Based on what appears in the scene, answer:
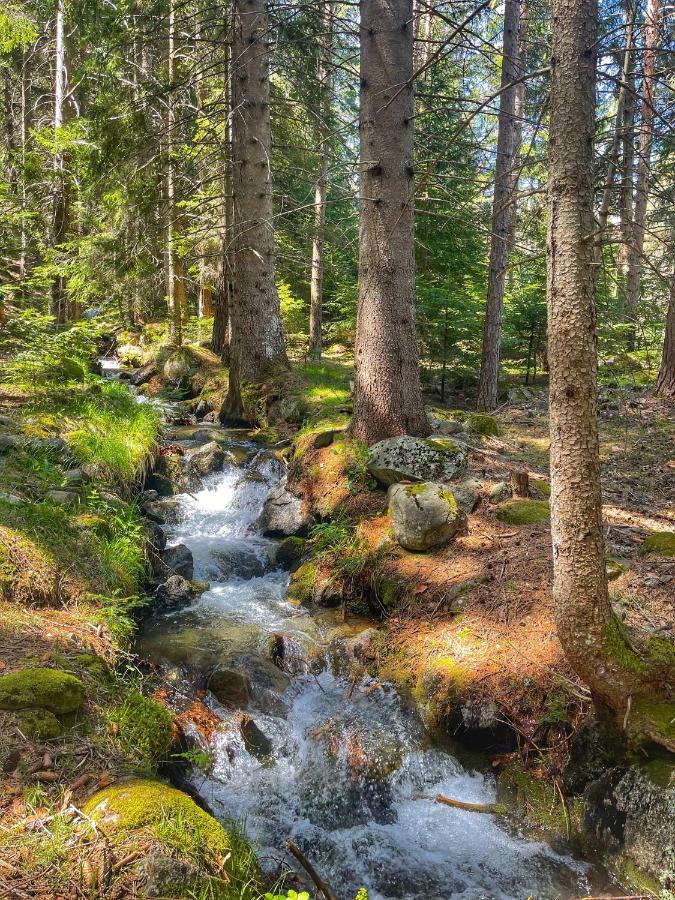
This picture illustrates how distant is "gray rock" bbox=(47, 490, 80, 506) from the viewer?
536 centimetres

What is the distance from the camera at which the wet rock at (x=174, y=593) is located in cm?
583

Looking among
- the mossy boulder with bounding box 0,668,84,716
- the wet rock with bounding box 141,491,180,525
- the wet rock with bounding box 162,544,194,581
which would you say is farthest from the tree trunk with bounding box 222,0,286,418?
the mossy boulder with bounding box 0,668,84,716

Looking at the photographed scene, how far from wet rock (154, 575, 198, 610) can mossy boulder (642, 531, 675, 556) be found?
4.56 meters

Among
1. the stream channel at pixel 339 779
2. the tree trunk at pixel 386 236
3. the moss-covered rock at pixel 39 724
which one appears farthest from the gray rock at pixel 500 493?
the moss-covered rock at pixel 39 724

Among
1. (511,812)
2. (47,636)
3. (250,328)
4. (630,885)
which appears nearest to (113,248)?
(250,328)

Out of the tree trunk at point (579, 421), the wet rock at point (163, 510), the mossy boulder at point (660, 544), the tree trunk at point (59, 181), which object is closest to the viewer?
→ the tree trunk at point (579, 421)

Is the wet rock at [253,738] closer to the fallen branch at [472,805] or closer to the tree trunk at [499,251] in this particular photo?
the fallen branch at [472,805]

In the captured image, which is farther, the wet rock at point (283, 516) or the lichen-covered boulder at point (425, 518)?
the wet rock at point (283, 516)

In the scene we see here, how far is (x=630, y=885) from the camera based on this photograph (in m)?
3.09

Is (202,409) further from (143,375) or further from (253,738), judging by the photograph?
(253,738)

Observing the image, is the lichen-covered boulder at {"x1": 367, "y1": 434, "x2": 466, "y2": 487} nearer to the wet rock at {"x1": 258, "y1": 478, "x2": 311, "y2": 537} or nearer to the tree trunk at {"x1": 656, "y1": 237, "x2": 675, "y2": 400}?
the wet rock at {"x1": 258, "y1": 478, "x2": 311, "y2": 537}

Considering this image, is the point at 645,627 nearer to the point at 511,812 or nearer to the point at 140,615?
the point at 511,812

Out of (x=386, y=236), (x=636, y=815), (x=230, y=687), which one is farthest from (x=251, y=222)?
(x=636, y=815)

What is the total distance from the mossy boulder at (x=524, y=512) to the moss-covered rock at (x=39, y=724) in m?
4.42
